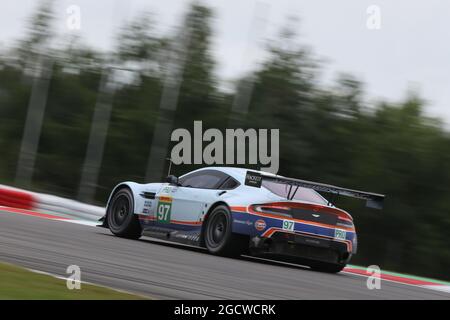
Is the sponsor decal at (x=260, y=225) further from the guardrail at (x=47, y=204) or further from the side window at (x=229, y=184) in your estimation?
the guardrail at (x=47, y=204)

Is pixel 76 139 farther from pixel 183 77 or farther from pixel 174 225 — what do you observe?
pixel 174 225

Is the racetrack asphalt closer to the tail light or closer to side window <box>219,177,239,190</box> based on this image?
the tail light

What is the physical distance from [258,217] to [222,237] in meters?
0.56

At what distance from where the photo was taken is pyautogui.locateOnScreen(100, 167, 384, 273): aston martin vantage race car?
34.0 feet

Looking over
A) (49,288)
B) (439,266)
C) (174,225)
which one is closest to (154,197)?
(174,225)

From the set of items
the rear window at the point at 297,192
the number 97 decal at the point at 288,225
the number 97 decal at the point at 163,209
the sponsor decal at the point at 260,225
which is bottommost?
the number 97 decal at the point at 163,209

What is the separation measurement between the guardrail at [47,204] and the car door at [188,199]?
5212mm

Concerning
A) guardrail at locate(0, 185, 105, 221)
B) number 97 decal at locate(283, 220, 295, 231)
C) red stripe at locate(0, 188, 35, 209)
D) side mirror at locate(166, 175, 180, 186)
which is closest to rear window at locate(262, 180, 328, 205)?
number 97 decal at locate(283, 220, 295, 231)

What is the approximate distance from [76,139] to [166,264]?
23.7 m

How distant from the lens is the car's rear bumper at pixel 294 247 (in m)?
10.4

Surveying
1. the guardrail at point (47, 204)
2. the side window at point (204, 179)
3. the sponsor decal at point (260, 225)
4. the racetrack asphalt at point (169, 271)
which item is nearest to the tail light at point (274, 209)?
the sponsor decal at point (260, 225)

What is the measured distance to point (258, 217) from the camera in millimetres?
10398

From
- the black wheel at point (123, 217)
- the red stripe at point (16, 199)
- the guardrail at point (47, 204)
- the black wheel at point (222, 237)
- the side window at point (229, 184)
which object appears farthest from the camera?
the red stripe at point (16, 199)
